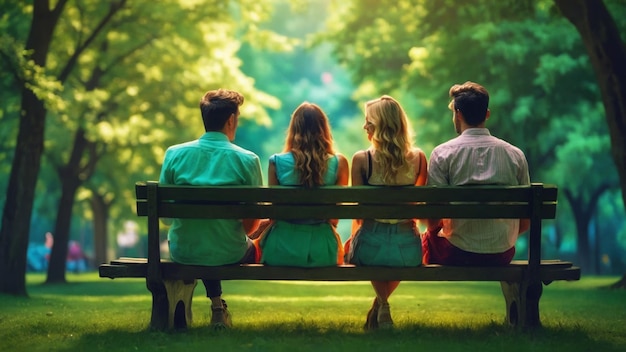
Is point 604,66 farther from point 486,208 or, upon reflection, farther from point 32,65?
point 32,65

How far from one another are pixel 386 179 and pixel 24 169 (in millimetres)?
8861

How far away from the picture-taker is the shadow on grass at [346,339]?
6.85 meters

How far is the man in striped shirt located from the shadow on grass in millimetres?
574

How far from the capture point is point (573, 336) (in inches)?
300

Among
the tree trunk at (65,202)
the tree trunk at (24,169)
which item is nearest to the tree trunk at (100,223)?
the tree trunk at (65,202)

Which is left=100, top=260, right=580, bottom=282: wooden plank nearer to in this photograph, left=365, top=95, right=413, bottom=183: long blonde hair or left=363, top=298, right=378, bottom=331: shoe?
left=363, top=298, right=378, bottom=331: shoe

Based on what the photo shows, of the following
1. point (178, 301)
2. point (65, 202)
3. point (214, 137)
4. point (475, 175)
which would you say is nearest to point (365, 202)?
point (475, 175)

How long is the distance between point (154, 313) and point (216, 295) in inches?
19.0

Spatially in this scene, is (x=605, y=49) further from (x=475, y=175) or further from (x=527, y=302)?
(x=527, y=302)

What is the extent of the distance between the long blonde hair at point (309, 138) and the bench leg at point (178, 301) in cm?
121

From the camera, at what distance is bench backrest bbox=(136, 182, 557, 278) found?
24.4ft

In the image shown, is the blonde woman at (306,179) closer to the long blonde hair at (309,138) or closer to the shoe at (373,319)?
the long blonde hair at (309,138)

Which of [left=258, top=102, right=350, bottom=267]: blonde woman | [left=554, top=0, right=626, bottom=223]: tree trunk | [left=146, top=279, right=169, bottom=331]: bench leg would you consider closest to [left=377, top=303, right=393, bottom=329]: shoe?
[left=258, top=102, right=350, bottom=267]: blonde woman

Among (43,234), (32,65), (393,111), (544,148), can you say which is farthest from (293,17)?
(393,111)
